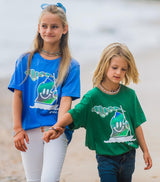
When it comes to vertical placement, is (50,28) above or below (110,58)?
above

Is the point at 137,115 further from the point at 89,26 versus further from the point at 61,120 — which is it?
the point at 89,26

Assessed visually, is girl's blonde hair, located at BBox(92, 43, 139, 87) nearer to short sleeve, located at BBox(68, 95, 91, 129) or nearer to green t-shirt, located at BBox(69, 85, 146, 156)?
green t-shirt, located at BBox(69, 85, 146, 156)

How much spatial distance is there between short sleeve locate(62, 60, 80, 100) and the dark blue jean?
1.57 feet

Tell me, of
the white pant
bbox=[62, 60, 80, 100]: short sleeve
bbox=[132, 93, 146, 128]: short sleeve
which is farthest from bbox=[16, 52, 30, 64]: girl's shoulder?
bbox=[132, 93, 146, 128]: short sleeve

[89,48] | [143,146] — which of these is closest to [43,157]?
[143,146]

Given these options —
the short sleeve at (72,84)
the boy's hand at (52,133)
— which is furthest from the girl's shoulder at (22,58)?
the boy's hand at (52,133)

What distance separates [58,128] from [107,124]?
39 centimetres

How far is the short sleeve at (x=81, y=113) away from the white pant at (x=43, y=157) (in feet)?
0.55

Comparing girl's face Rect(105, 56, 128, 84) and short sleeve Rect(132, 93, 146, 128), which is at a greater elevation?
girl's face Rect(105, 56, 128, 84)

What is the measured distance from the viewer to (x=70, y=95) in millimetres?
2984

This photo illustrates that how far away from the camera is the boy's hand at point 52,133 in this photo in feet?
8.93

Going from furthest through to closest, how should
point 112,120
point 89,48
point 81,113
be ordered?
1. point 89,48
2. point 112,120
3. point 81,113

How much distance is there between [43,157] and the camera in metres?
3.06

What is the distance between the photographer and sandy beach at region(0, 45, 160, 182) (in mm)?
4969
